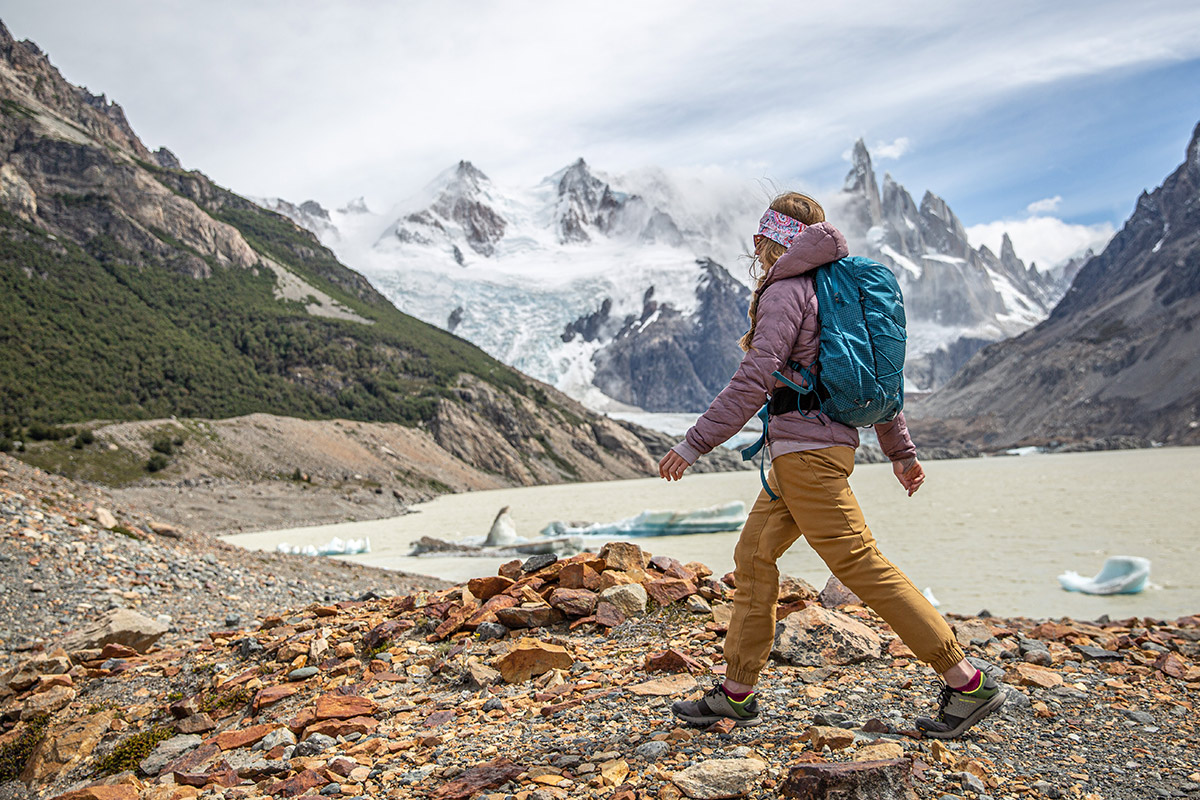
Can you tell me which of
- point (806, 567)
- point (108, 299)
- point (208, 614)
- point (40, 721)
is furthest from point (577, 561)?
point (108, 299)

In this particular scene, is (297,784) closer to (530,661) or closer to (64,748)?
(530,661)

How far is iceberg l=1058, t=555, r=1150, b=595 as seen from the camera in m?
12.5

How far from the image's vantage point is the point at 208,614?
28.8 ft

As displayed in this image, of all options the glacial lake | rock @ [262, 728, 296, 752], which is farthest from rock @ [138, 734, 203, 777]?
the glacial lake

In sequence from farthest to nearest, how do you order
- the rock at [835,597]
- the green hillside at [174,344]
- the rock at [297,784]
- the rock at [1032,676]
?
1. the green hillside at [174,344]
2. the rock at [835,597]
3. the rock at [1032,676]
4. the rock at [297,784]

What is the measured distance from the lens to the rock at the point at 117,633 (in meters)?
6.27

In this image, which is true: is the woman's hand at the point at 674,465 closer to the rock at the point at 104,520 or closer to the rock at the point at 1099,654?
the rock at the point at 1099,654

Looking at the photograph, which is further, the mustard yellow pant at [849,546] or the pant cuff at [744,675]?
the pant cuff at [744,675]

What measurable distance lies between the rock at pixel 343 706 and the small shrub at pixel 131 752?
1.00 m

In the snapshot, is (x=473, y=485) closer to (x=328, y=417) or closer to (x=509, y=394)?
(x=328, y=417)

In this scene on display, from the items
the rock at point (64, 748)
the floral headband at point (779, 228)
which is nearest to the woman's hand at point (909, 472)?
the floral headband at point (779, 228)

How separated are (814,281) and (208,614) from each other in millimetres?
8498

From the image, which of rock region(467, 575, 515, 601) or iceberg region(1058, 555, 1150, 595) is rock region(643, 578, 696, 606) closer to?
rock region(467, 575, 515, 601)

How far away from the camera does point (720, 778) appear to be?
2658mm
